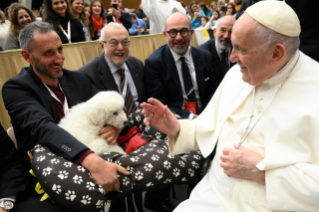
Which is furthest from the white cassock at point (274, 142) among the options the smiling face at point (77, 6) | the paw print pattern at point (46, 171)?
the smiling face at point (77, 6)

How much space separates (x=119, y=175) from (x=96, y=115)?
2.31 feet

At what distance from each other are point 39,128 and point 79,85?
2.93 ft

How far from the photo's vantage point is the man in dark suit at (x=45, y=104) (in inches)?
78.2

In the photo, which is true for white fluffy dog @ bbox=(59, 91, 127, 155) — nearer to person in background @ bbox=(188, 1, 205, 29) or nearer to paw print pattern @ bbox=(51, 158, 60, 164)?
paw print pattern @ bbox=(51, 158, 60, 164)

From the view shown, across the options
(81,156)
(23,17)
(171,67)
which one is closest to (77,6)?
(23,17)

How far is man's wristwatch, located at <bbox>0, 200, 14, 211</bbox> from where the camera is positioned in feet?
6.22

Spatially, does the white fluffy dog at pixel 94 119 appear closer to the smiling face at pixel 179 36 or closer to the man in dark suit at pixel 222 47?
the smiling face at pixel 179 36

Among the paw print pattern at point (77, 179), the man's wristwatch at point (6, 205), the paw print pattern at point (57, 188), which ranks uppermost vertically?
the paw print pattern at point (77, 179)

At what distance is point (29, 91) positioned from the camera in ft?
7.92

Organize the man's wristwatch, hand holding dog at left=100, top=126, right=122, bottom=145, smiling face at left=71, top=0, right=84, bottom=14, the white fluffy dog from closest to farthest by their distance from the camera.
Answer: the man's wristwatch
the white fluffy dog
hand holding dog at left=100, top=126, right=122, bottom=145
smiling face at left=71, top=0, right=84, bottom=14

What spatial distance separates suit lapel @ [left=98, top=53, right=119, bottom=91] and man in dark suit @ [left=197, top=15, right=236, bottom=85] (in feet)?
6.40

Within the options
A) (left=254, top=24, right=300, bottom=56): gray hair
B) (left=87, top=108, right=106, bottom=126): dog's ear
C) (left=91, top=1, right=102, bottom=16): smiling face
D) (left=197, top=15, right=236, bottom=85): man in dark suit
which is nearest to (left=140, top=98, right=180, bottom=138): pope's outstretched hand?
(left=87, top=108, right=106, bottom=126): dog's ear

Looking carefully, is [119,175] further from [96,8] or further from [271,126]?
[96,8]

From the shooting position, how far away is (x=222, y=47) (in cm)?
470
